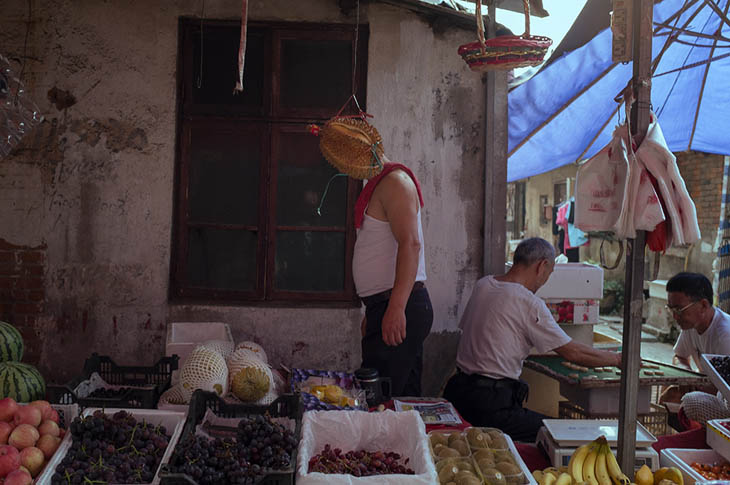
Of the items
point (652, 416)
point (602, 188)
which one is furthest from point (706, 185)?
point (602, 188)

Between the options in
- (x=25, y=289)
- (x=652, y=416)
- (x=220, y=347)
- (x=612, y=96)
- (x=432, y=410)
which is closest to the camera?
(x=432, y=410)

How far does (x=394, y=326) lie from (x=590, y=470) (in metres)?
1.24

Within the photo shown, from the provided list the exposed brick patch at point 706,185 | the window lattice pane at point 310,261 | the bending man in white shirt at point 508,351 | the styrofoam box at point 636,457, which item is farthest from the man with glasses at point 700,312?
the exposed brick patch at point 706,185

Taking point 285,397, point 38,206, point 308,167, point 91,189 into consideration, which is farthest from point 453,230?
point 38,206

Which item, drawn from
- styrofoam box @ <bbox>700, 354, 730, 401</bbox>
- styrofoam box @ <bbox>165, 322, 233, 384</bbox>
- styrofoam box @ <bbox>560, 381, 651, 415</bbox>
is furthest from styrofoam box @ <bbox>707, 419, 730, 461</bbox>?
styrofoam box @ <bbox>165, 322, 233, 384</bbox>

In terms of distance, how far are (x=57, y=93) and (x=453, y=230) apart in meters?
3.14

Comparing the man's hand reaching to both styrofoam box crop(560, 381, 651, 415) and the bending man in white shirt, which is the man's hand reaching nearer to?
the bending man in white shirt

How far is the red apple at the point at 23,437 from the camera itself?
7.84ft

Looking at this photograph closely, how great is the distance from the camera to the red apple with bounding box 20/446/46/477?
229 centimetres

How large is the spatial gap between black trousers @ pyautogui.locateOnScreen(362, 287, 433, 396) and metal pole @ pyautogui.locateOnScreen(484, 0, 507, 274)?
4.40ft

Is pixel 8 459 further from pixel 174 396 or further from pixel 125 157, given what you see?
pixel 125 157

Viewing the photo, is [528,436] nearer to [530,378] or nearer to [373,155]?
[530,378]

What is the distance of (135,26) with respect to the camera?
15.0 feet

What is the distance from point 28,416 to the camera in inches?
98.3
